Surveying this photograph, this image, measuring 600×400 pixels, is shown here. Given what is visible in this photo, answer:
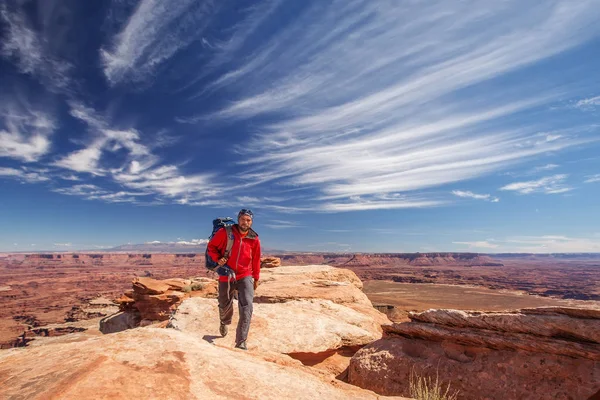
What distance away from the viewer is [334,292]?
40.2 feet

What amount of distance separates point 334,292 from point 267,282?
11.0 ft

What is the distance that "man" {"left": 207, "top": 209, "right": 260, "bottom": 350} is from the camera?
6102 millimetres

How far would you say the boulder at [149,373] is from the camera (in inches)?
107

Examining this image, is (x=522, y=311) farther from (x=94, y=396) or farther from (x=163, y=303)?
(x=163, y=303)

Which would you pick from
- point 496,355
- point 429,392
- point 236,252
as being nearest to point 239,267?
point 236,252

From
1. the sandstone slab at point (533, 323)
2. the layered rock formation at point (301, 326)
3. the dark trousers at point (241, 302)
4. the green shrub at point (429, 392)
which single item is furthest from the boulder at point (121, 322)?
the sandstone slab at point (533, 323)

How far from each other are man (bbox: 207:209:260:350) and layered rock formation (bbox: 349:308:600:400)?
2576 millimetres

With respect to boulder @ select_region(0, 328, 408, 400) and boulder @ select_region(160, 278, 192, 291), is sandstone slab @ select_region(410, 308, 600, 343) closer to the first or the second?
boulder @ select_region(0, 328, 408, 400)

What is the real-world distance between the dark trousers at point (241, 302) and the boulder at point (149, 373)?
172 centimetres

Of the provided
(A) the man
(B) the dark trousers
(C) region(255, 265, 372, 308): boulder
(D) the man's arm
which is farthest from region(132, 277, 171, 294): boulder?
(D) the man's arm

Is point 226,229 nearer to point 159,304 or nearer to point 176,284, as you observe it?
point 159,304

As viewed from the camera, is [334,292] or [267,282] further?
[267,282]

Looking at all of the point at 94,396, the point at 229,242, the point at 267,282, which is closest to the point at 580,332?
the point at 229,242

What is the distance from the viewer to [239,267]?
20.4ft
